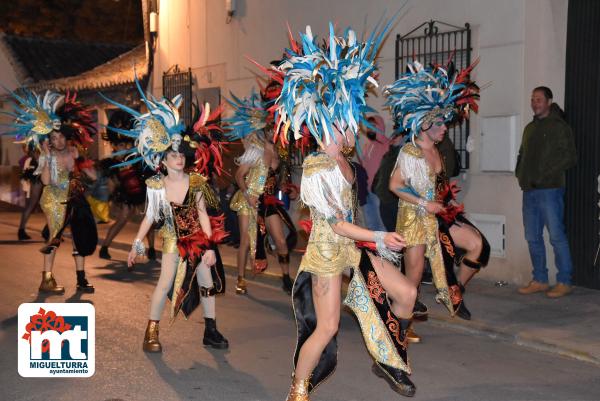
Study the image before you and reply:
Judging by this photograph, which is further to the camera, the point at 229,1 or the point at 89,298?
the point at 229,1

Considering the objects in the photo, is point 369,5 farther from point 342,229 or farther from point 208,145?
point 342,229

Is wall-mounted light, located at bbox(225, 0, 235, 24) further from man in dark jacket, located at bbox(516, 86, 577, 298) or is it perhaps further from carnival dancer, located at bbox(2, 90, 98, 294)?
man in dark jacket, located at bbox(516, 86, 577, 298)

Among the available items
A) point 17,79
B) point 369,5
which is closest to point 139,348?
point 369,5

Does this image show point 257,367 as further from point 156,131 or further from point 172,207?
point 156,131

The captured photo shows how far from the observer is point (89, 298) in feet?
32.9

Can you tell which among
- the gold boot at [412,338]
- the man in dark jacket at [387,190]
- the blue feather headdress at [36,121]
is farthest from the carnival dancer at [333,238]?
the blue feather headdress at [36,121]

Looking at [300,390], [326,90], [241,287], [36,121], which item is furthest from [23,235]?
[326,90]

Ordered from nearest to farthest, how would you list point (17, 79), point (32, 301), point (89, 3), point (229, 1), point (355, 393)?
1. point (355, 393)
2. point (32, 301)
3. point (229, 1)
4. point (17, 79)
5. point (89, 3)

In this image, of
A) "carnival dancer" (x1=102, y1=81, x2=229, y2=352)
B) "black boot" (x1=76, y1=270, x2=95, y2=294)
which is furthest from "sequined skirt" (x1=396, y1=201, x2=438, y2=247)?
"black boot" (x1=76, y1=270, x2=95, y2=294)

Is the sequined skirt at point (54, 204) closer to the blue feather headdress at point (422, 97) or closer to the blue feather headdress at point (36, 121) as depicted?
the blue feather headdress at point (36, 121)

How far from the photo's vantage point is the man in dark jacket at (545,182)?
9.62m

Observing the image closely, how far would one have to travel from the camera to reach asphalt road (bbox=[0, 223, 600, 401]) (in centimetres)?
639

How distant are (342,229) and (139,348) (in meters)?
2.89

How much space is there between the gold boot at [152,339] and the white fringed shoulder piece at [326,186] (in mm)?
2514
